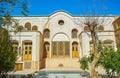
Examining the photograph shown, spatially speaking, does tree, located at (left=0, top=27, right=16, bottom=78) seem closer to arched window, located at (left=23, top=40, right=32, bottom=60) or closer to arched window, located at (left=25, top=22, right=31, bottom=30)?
arched window, located at (left=23, top=40, right=32, bottom=60)

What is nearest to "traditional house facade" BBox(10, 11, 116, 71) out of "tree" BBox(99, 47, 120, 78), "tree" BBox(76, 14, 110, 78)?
"tree" BBox(76, 14, 110, 78)

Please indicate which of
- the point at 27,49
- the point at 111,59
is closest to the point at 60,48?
the point at 27,49

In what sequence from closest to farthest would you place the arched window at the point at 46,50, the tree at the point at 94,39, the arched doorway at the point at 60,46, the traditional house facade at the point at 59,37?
the tree at the point at 94,39 < the traditional house facade at the point at 59,37 < the arched doorway at the point at 60,46 < the arched window at the point at 46,50

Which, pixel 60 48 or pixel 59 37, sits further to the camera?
pixel 59 37

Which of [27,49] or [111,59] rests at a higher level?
[27,49]

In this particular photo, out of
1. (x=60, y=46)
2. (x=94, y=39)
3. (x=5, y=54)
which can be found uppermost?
(x=60, y=46)

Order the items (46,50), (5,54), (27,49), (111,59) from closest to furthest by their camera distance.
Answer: (5,54), (111,59), (27,49), (46,50)

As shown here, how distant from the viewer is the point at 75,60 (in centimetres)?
3183

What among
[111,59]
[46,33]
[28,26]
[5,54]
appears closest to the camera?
[5,54]

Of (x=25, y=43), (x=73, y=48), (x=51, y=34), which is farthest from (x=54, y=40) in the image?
(x=25, y=43)

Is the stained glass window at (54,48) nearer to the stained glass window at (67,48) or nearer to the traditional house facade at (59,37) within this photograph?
the traditional house facade at (59,37)

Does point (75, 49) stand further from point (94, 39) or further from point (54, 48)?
point (94, 39)

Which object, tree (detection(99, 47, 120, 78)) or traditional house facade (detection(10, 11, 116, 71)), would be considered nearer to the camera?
tree (detection(99, 47, 120, 78))

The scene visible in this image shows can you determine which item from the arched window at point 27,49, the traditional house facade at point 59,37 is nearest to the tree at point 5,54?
the arched window at point 27,49
